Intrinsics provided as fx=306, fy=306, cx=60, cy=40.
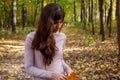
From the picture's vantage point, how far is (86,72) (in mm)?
9688

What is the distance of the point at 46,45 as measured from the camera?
3.21 m

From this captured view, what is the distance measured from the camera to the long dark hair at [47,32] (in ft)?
10.5

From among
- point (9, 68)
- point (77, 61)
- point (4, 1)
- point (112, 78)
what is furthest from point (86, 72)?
point (4, 1)

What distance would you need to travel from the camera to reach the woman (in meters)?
3.20

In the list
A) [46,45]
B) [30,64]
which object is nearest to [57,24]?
[46,45]

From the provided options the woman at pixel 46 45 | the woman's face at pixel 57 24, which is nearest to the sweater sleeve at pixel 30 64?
the woman at pixel 46 45

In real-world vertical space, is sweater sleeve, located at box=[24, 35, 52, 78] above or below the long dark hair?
below

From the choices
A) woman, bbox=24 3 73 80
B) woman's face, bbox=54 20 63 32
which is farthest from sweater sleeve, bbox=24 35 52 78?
woman's face, bbox=54 20 63 32

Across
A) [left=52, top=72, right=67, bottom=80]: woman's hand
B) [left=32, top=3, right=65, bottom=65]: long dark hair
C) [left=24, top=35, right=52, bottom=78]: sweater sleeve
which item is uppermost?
[left=32, top=3, right=65, bottom=65]: long dark hair

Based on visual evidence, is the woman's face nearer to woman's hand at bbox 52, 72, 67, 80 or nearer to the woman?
the woman

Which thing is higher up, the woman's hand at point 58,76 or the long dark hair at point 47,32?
the long dark hair at point 47,32

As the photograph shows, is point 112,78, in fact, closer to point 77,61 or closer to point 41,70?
point 77,61

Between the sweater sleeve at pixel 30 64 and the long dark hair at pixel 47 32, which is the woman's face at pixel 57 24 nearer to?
the long dark hair at pixel 47 32

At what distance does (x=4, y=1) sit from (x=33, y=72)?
3498 centimetres
